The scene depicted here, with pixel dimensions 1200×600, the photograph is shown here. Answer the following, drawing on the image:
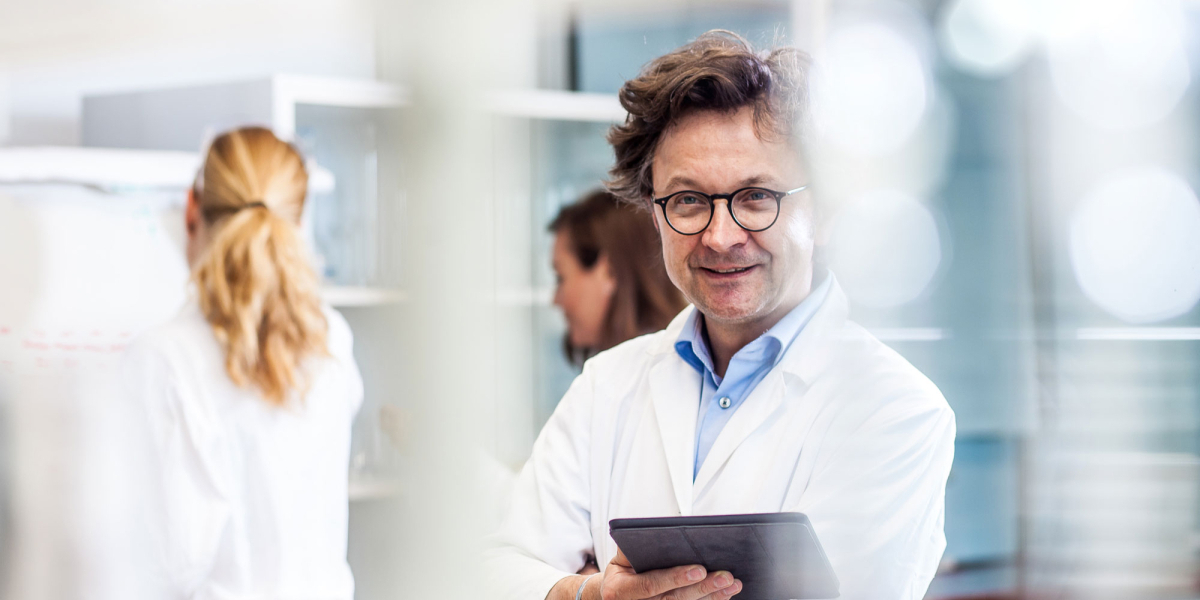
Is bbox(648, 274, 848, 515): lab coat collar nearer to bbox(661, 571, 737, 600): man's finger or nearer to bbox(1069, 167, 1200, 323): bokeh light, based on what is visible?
bbox(661, 571, 737, 600): man's finger

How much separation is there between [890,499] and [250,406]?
2.43 ft

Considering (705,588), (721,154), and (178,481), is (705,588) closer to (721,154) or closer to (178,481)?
(721,154)

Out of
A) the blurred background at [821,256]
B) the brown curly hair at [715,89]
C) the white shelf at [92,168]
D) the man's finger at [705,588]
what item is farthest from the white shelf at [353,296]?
the man's finger at [705,588]

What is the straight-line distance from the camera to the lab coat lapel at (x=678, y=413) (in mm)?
749

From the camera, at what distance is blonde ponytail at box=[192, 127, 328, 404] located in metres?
1.00

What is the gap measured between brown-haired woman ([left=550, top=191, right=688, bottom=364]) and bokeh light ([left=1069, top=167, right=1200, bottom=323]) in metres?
0.90

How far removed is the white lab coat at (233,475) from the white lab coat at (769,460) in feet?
1.01

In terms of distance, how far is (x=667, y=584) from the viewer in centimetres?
65

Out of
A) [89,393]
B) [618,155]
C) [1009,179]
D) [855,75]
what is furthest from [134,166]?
[1009,179]

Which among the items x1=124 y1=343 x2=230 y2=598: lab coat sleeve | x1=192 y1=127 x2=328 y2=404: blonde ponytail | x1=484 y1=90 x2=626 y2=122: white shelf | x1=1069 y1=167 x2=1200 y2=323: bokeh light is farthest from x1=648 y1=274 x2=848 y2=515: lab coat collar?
x1=484 y1=90 x2=626 y2=122: white shelf

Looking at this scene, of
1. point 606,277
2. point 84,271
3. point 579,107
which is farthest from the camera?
point 579,107

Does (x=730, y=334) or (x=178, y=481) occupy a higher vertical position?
(x=730, y=334)

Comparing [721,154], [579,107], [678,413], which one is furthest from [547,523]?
[579,107]

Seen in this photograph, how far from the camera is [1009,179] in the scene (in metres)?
0.51
